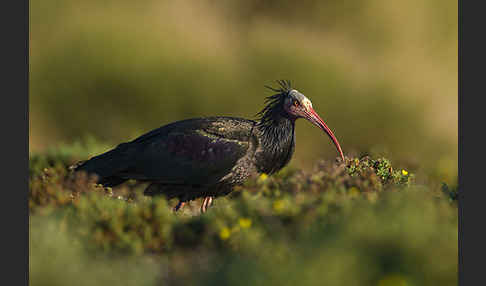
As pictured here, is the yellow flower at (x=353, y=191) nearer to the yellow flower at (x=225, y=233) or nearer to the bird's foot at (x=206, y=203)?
the yellow flower at (x=225, y=233)

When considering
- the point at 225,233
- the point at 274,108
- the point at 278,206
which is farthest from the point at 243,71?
the point at 225,233

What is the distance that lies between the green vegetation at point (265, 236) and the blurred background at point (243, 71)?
6.52 meters

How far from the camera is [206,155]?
23.3ft

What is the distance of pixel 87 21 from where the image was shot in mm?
14398

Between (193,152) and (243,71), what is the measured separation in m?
7.14

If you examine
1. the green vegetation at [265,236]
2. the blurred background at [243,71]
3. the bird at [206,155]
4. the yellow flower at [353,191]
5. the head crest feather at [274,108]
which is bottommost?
the green vegetation at [265,236]

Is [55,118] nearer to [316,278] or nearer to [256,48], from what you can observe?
[256,48]

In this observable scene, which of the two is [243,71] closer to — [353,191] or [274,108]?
[274,108]

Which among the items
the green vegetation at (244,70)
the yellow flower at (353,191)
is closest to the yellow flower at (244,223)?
the yellow flower at (353,191)

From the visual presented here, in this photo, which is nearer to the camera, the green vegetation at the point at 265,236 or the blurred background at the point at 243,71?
the green vegetation at the point at 265,236

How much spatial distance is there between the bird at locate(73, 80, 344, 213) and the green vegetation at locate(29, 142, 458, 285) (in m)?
0.67

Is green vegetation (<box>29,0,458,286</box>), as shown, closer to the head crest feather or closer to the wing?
the head crest feather

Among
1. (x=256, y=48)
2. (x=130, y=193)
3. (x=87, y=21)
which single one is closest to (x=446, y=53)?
(x=256, y=48)

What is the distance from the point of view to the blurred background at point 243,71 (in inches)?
532
